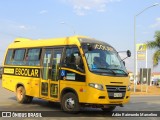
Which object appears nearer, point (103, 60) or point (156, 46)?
point (103, 60)

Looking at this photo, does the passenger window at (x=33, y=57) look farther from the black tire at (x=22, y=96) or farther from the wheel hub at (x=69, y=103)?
the wheel hub at (x=69, y=103)

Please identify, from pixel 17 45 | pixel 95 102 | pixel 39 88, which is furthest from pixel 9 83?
pixel 95 102

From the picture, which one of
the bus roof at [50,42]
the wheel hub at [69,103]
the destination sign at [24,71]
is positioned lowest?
the wheel hub at [69,103]

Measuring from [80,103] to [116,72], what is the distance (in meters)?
1.77

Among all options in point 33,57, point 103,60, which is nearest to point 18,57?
point 33,57

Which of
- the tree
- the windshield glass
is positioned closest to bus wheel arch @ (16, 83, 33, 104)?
the windshield glass

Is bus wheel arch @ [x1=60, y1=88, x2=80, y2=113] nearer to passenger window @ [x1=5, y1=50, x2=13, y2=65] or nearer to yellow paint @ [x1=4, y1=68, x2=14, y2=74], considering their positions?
yellow paint @ [x1=4, y1=68, x2=14, y2=74]

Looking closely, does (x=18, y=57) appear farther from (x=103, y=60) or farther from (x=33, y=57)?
(x=103, y=60)

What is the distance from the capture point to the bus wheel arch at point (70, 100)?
13430 mm

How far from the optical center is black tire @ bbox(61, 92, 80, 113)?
13.4 m

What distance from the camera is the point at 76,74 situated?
44.2 ft

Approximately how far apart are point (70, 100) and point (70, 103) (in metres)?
0.11

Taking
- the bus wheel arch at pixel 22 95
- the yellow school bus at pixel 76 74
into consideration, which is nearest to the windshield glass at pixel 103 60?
the yellow school bus at pixel 76 74

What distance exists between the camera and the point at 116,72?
44.4 ft
